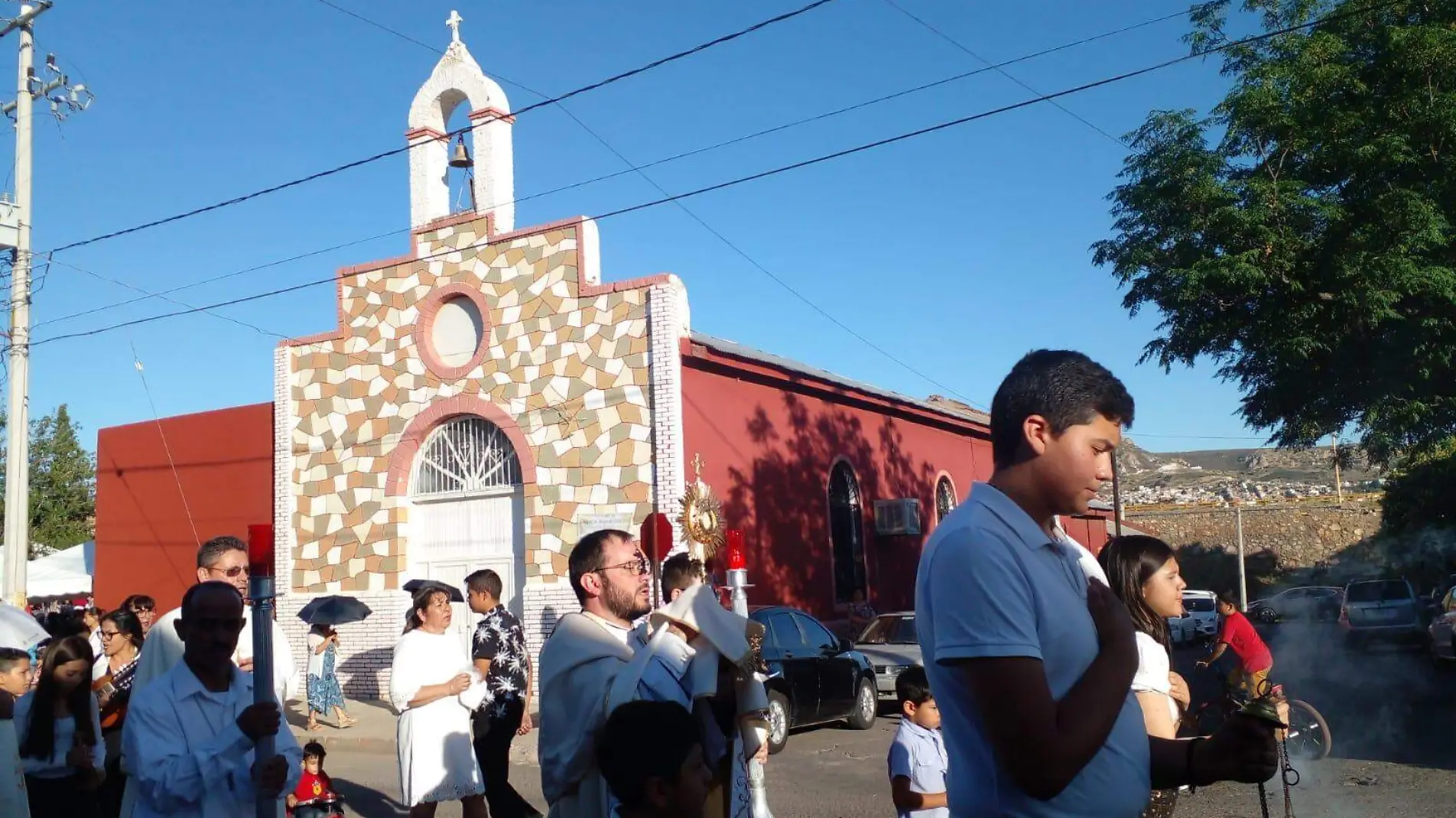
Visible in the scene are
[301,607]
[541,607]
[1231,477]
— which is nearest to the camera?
[541,607]

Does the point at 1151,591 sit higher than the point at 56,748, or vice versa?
the point at 1151,591

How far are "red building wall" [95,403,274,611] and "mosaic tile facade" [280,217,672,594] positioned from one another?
1157 millimetres

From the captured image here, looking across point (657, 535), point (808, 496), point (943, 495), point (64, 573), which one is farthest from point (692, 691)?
point (64, 573)

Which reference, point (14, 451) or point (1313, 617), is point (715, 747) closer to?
point (14, 451)

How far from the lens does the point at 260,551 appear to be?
4.28 metres

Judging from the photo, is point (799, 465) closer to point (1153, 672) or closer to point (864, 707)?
point (864, 707)

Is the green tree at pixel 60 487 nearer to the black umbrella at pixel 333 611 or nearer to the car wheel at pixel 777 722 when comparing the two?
the black umbrella at pixel 333 611

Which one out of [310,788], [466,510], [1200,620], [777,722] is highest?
[466,510]

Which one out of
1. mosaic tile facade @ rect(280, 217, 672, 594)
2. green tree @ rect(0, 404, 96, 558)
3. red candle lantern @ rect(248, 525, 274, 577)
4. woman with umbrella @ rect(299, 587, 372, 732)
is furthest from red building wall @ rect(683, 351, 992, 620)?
green tree @ rect(0, 404, 96, 558)

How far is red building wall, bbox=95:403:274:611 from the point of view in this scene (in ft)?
69.7

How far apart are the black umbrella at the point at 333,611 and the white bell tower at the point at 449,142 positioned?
603 cm

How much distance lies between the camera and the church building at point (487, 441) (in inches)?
708

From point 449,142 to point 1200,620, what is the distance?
78.5 feet

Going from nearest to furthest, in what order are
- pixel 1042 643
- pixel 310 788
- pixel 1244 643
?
pixel 1042 643
pixel 310 788
pixel 1244 643
